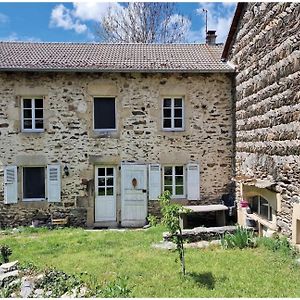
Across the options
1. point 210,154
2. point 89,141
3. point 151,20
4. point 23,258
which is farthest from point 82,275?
point 151,20

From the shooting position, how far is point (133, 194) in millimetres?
11773

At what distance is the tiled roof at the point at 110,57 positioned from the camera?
11.4 metres

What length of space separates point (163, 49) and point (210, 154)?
167 inches

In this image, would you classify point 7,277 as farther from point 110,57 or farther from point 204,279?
point 110,57

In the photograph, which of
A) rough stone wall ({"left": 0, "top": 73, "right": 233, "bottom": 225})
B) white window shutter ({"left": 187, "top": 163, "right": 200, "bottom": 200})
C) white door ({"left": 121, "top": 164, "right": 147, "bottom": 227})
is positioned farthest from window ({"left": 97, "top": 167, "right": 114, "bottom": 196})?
white window shutter ({"left": 187, "top": 163, "right": 200, "bottom": 200})

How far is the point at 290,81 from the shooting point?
7.61 metres

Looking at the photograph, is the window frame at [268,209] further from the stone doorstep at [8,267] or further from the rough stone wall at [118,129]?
the stone doorstep at [8,267]

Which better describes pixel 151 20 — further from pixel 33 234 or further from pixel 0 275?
pixel 0 275

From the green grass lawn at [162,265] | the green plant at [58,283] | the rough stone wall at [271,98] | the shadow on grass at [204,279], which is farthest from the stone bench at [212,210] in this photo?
the green plant at [58,283]

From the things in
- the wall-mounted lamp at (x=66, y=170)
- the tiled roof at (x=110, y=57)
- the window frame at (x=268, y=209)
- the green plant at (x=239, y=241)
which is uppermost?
the tiled roof at (x=110, y=57)

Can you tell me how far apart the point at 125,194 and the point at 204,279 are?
19.7 feet

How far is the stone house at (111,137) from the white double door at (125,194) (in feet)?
0.10

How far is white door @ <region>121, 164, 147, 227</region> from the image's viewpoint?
462 inches

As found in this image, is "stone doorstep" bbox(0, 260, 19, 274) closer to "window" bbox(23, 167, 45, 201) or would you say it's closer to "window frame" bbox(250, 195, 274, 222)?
"window" bbox(23, 167, 45, 201)
